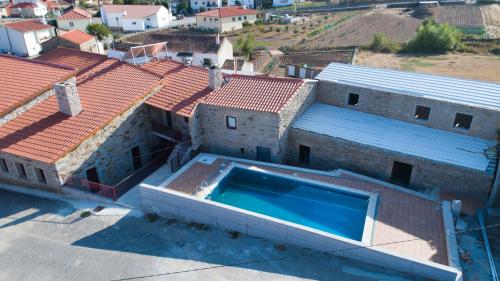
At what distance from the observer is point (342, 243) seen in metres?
17.1

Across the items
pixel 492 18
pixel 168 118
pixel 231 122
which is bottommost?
pixel 492 18

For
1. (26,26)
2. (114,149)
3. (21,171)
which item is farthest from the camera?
(26,26)

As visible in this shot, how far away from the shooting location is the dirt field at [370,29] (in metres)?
72.8

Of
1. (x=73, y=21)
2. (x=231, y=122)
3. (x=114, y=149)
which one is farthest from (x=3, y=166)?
(x=73, y=21)

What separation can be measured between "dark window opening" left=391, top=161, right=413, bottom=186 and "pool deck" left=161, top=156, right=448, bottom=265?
4.54ft

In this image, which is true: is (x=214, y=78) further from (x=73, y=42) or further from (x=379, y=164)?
(x=73, y=42)

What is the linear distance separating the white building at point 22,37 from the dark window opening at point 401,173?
192 ft

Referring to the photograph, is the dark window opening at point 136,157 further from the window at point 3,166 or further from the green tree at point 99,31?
the green tree at point 99,31

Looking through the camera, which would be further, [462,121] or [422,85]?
[422,85]

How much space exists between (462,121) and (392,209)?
25.2ft

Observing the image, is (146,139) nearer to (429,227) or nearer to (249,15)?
(429,227)

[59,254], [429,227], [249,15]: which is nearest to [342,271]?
[429,227]

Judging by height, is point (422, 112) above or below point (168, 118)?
above

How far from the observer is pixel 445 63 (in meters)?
55.8
